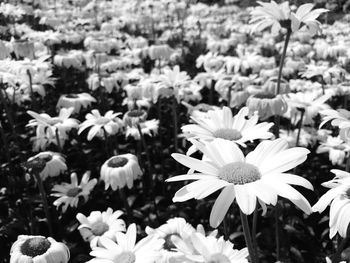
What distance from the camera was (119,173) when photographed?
10.9 feet

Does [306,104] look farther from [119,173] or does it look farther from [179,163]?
[119,173]

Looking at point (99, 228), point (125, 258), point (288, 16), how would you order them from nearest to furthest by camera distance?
point (125, 258) → point (99, 228) → point (288, 16)

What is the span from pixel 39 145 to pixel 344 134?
9.99 ft

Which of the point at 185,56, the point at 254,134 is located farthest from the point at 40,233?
the point at 185,56

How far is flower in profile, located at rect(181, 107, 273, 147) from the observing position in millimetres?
2248

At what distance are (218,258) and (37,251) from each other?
43.1 inches

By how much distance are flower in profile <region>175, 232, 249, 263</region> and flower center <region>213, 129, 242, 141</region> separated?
0.61 metres

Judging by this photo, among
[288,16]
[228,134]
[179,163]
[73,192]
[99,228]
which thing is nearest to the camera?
[228,134]

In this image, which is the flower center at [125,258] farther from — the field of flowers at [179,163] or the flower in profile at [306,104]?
the flower in profile at [306,104]

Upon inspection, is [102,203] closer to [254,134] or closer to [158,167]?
[158,167]

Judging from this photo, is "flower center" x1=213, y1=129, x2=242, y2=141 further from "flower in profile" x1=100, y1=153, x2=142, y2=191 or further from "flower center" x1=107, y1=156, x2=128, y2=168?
"flower center" x1=107, y1=156, x2=128, y2=168

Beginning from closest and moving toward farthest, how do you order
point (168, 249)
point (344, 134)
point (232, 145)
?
point (232, 145) < point (168, 249) < point (344, 134)

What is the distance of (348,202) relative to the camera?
5.55ft

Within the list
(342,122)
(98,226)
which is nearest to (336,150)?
(342,122)
